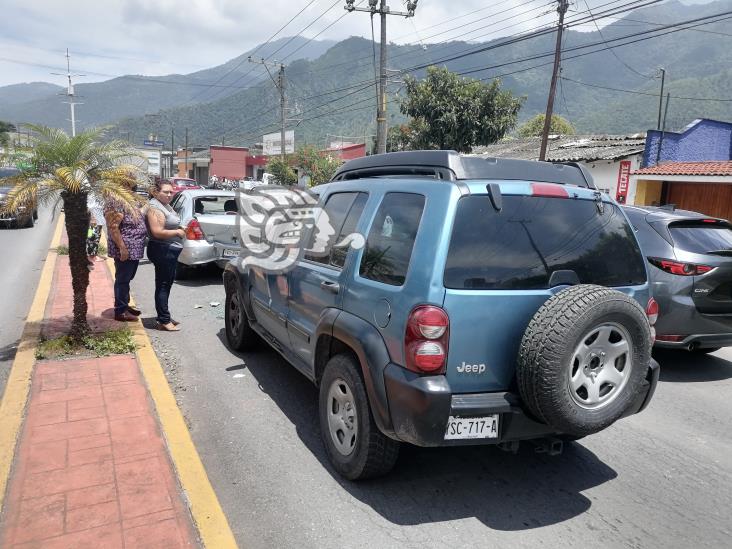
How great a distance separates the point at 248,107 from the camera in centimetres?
17575

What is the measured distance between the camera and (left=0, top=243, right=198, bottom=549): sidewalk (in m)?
2.90

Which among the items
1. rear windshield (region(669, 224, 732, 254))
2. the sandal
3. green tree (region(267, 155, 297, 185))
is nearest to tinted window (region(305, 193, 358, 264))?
the sandal

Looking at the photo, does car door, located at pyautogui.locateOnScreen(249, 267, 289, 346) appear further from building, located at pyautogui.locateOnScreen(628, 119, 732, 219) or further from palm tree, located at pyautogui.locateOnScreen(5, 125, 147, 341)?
building, located at pyautogui.locateOnScreen(628, 119, 732, 219)

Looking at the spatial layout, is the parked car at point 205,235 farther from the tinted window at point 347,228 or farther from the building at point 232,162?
the building at point 232,162

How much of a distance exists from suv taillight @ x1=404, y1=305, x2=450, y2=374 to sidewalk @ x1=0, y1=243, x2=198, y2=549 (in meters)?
1.50

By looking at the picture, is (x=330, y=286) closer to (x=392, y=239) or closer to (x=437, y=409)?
(x=392, y=239)

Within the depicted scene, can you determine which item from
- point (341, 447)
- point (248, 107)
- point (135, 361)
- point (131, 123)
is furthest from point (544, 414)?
point (248, 107)

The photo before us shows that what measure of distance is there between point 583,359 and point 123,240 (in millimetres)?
4984

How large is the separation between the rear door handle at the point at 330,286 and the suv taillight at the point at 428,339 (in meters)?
0.86

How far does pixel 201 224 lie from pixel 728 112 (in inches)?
5180

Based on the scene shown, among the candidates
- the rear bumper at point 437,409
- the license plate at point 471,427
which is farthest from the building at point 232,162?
the license plate at point 471,427

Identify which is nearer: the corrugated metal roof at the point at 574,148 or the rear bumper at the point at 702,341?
the rear bumper at the point at 702,341

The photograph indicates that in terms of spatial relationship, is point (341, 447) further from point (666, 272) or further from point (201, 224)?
point (201, 224)

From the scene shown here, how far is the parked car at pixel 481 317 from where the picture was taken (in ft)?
9.41
